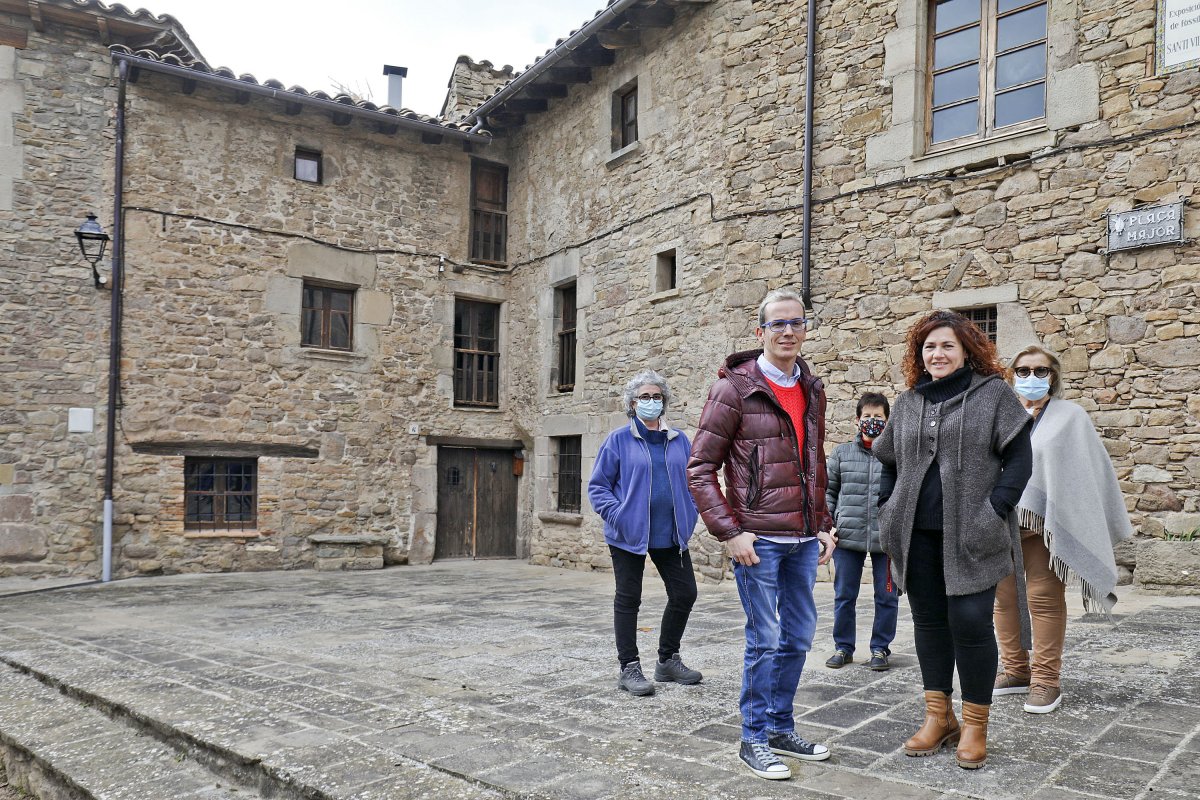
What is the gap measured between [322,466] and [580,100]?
19.3 feet

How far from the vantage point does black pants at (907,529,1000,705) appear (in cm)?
291

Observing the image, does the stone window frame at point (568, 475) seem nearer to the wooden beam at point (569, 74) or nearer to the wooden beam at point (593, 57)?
the wooden beam at point (569, 74)

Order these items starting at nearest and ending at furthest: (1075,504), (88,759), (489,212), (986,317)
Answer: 1. (88,759)
2. (1075,504)
3. (986,317)
4. (489,212)

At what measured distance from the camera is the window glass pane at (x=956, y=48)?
7.96 m

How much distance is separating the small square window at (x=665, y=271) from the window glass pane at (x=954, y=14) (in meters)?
3.64

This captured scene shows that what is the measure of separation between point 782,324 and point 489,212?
1077cm

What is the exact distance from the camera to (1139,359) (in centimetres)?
689

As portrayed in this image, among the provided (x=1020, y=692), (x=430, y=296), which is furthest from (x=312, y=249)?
(x=1020, y=692)

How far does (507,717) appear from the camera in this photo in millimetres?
3713

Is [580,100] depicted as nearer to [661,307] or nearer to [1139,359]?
[661,307]

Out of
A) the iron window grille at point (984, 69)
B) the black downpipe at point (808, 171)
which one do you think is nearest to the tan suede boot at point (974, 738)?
the iron window grille at point (984, 69)

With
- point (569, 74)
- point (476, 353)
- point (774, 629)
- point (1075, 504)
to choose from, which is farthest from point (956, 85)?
point (476, 353)

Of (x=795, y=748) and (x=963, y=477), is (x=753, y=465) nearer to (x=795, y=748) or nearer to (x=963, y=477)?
(x=963, y=477)

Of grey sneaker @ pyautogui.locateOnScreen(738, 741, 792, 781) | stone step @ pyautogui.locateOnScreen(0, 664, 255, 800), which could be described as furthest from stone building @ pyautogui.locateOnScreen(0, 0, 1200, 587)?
stone step @ pyautogui.locateOnScreen(0, 664, 255, 800)
